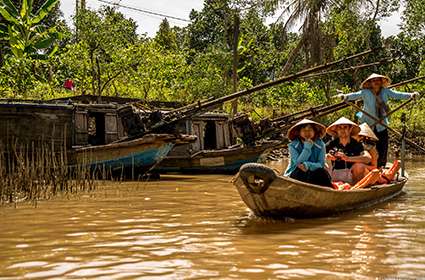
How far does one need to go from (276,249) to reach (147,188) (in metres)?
5.91

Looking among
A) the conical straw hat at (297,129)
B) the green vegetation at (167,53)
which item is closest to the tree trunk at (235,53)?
the green vegetation at (167,53)

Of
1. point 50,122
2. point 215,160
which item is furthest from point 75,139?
point 215,160

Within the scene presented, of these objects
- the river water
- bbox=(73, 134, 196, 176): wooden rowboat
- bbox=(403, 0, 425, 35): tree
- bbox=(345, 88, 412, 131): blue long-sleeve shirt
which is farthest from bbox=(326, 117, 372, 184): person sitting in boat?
bbox=(403, 0, 425, 35): tree

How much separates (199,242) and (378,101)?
16.0 ft

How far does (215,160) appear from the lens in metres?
14.4

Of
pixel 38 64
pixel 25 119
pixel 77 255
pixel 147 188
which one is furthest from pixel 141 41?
pixel 77 255

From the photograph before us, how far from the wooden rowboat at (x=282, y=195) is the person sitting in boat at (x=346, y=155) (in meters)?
1.02

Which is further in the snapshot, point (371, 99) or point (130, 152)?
point (130, 152)

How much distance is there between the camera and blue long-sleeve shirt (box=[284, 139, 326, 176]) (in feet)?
21.3

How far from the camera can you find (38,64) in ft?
70.9

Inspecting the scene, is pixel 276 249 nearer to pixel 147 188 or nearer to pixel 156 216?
pixel 156 216

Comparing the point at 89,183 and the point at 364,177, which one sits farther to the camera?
the point at 89,183

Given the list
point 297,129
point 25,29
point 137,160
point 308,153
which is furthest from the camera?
point 25,29

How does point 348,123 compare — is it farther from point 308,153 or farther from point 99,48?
point 99,48
